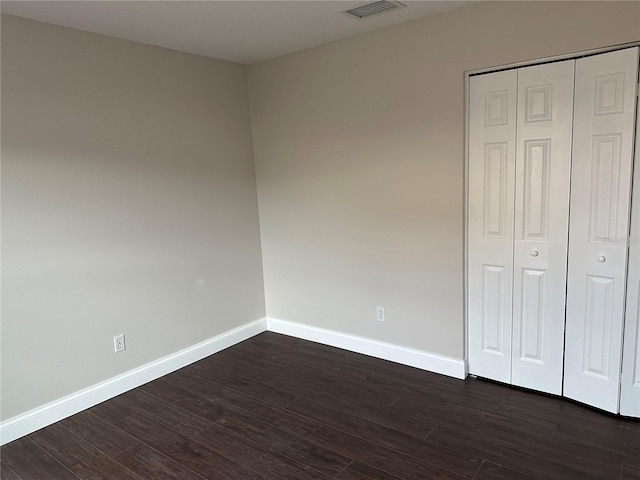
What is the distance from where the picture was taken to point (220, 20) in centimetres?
275

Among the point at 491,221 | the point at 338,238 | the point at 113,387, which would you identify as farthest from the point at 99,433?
the point at 491,221

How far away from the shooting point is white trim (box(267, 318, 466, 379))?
3184 millimetres

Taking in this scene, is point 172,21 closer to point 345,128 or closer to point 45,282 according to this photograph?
point 345,128

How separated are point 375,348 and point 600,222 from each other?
1.84m

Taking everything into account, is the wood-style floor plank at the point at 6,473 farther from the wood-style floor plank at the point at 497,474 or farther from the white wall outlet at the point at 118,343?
the wood-style floor plank at the point at 497,474

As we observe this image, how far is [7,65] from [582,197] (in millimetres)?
3378

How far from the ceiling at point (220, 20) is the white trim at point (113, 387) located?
7.69 ft

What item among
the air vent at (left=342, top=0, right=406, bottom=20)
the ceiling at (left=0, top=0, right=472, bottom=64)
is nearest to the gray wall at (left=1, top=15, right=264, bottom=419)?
the ceiling at (left=0, top=0, right=472, bottom=64)

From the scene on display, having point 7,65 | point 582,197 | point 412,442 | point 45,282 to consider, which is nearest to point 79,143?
point 7,65

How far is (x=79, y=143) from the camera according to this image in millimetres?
2846

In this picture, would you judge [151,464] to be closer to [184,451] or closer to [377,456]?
[184,451]

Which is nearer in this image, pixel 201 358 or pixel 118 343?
pixel 118 343

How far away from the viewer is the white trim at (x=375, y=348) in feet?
10.4

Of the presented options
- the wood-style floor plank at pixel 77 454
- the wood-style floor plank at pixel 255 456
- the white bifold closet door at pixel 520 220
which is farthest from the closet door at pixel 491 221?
the wood-style floor plank at pixel 77 454
